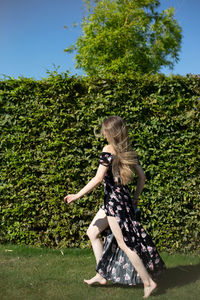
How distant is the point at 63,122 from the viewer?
16.1 feet

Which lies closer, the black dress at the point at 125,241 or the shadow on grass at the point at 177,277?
the black dress at the point at 125,241

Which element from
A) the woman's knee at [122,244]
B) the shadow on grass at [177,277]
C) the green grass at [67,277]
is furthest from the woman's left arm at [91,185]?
the shadow on grass at [177,277]

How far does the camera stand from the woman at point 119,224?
319cm

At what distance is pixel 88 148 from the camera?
4953 mm

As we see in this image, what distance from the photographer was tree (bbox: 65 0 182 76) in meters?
14.5

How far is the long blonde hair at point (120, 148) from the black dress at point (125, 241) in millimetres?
88

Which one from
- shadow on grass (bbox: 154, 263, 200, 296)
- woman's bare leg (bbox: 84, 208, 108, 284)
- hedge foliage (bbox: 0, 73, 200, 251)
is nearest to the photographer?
woman's bare leg (bbox: 84, 208, 108, 284)

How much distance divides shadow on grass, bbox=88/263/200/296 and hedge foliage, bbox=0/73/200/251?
694mm

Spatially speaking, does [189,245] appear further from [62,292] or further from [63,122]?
[63,122]

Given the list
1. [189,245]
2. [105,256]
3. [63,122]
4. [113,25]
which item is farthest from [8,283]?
[113,25]

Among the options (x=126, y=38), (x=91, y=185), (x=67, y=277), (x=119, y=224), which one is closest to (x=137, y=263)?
(x=119, y=224)

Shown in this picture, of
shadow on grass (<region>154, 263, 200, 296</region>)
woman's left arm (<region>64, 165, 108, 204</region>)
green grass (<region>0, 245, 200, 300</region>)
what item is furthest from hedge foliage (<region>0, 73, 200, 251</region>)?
woman's left arm (<region>64, 165, 108, 204</region>)

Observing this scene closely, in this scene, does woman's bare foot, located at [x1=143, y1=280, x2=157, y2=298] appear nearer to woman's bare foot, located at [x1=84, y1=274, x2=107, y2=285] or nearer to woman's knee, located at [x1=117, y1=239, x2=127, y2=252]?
woman's knee, located at [x1=117, y1=239, x2=127, y2=252]

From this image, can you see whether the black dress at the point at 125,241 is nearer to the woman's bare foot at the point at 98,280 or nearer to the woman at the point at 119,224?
the woman at the point at 119,224
